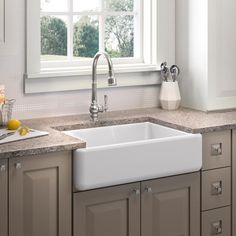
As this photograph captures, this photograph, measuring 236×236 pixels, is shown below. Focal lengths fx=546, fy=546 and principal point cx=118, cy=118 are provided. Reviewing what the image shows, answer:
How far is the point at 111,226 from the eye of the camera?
2.55 metres

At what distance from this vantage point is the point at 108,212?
2529mm

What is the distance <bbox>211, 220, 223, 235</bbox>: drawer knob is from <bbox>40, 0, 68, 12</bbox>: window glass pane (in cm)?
147

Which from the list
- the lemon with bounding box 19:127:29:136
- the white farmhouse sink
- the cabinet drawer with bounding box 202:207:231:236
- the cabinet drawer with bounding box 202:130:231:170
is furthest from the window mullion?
the cabinet drawer with bounding box 202:207:231:236

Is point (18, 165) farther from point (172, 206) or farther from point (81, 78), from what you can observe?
point (81, 78)

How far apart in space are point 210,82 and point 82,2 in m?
0.89

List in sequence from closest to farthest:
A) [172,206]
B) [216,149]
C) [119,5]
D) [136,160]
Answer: [136,160]
[172,206]
[216,149]
[119,5]

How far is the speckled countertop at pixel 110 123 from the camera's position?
234cm

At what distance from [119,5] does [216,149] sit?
113cm

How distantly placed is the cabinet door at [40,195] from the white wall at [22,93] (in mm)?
706

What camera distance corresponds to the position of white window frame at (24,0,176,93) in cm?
295

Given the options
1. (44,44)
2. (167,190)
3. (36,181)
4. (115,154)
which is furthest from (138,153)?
(44,44)

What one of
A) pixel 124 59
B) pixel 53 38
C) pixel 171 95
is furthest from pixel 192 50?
pixel 53 38

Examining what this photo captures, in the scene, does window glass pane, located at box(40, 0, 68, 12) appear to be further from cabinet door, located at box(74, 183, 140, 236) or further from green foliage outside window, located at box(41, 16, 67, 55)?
cabinet door, located at box(74, 183, 140, 236)

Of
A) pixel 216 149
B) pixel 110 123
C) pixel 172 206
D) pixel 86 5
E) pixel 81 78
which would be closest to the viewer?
pixel 172 206
